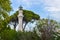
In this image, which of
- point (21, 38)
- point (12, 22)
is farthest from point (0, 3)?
point (12, 22)

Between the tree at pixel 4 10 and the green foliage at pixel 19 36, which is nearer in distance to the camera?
the green foliage at pixel 19 36

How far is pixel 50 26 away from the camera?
45.1 ft

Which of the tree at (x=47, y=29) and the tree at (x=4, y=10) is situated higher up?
the tree at (x=4, y=10)

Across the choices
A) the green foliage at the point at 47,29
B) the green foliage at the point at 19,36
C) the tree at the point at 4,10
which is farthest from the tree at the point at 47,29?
the tree at the point at 4,10

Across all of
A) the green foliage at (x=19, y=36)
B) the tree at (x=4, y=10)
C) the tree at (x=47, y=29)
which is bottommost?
the green foliage at (x=19, y=36)

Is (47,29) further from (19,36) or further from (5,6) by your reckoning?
(5,6)

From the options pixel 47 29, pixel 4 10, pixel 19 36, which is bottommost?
pixel 19 36

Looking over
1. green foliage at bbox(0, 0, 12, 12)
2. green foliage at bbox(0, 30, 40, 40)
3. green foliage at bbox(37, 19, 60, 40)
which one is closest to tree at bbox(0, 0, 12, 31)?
green foliage at bbox(0, 0, 12, 12)

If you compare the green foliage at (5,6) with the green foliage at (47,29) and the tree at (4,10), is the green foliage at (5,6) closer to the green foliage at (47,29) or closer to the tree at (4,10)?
the tree at (4,10)

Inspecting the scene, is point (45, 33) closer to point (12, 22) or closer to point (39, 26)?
point (39, 26)

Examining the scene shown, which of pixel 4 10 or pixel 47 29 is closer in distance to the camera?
pixel 47 29

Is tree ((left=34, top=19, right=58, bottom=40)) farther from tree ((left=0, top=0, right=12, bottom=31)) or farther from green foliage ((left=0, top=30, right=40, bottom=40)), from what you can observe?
tree ((left=0, top=0, right=12, bottom=31))

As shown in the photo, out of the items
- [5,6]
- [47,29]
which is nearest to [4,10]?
[5,6]

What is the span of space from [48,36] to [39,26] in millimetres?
967
